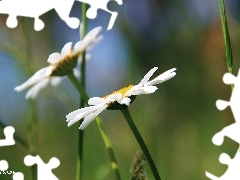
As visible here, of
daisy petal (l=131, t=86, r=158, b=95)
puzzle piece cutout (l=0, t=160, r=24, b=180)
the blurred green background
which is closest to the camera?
daisy petal (l=131, t=86, r=158, b=95)

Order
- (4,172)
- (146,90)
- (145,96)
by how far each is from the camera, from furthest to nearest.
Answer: (145,96) < (4,172) < (146,90)

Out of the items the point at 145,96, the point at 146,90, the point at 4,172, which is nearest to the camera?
the point at 146,90

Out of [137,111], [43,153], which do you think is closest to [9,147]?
[43,153]

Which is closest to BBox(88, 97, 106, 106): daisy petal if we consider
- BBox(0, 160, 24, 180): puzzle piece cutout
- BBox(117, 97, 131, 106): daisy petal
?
BBox(117, 97, 131, 106): daisy petal

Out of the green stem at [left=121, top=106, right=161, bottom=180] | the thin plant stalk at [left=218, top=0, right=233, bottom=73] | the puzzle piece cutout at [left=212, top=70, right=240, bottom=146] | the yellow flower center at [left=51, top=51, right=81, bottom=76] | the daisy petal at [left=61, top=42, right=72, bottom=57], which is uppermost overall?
the daisy petal at [left=61, top=42, right=72, bottom=57]

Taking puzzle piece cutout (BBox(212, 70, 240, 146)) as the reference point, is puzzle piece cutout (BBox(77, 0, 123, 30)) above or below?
above

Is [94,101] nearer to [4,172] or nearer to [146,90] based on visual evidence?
[146,90]

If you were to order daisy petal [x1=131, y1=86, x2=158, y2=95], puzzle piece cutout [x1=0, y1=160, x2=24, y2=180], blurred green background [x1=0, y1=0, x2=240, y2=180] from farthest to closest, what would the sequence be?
blurred green background [x1=0, y1=0, x2=240, y2=180] → puzzle piece cutout [x1=0, y1=160, x2=24, y2=180] → daisy petal [x1=131, y1=86, x2=158, y2=95]

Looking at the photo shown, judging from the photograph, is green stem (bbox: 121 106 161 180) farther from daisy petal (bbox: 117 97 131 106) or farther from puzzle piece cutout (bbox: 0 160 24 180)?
puzzle piece cutout (bbox: 0 160 24 180)
